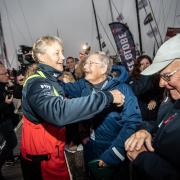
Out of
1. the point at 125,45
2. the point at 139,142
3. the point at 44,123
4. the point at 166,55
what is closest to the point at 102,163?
the point at 44,123

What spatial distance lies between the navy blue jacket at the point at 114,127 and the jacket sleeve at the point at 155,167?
41.7 inches

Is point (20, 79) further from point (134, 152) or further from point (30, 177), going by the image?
point (134, 152)

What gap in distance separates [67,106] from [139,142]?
0.65m

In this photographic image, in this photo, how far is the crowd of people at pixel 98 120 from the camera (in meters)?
1.97

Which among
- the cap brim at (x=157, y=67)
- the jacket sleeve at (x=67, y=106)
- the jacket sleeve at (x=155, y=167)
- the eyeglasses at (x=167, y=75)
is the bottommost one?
the jacket sleeve at (x=155, y=167)

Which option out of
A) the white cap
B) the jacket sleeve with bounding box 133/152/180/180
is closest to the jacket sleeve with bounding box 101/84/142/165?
the white cap

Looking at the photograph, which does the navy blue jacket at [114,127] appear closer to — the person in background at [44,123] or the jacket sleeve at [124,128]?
the jacket sleeve at [124,128]

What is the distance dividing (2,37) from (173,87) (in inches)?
1054

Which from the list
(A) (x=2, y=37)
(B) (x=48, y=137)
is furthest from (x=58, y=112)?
(A) (x=2, y=37)

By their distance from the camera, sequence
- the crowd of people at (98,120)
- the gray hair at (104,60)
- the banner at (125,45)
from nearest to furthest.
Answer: the crowd of people at (98,120) → the gray hair at (104,60) → the banner at (125,45)

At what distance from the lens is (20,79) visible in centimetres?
505

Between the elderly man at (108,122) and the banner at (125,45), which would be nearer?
the elderly man at (108,122)

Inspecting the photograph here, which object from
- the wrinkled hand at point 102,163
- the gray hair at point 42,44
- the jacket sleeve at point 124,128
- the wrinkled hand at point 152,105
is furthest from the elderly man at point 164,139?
the wrinkled hand at point 152,105

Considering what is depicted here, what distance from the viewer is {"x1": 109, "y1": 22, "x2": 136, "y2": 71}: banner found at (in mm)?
11055
